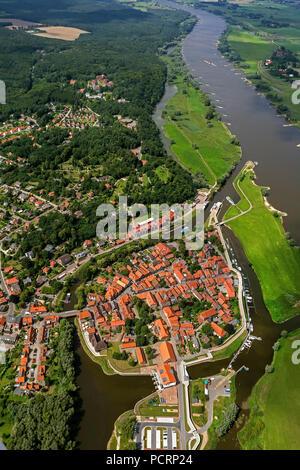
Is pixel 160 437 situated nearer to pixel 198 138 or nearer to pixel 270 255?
pixel 270 255

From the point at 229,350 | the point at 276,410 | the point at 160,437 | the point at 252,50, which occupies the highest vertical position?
the point at 252,50

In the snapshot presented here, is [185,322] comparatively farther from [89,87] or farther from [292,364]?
[89,87]

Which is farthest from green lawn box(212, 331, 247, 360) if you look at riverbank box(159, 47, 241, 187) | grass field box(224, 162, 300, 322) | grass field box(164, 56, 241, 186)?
grass field box(164, 56, 241, 186)

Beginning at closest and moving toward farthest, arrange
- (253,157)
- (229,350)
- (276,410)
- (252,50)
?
(276,410)
(229,350)
(253,157)
(252,50)

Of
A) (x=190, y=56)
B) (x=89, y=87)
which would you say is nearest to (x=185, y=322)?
(x=89, y=87)

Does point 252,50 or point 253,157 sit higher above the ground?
point 252,50

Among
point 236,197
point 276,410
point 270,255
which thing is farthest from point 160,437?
point 236,197

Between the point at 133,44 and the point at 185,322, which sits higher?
the point at 133,44
